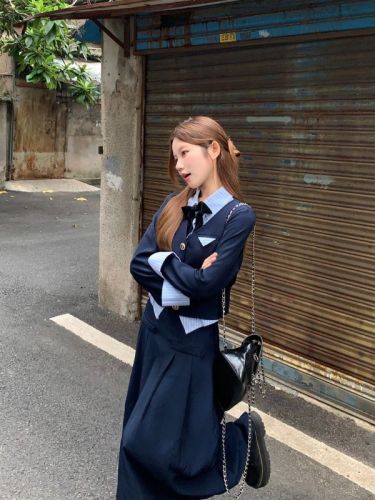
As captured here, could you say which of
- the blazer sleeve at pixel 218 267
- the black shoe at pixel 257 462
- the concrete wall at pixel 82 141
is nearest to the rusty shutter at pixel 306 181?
the black shoe at pixel 257 462

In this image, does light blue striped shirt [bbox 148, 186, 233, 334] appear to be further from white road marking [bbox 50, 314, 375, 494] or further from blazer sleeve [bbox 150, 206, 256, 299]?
white road marking [bbox 50, 314, 375, 494]

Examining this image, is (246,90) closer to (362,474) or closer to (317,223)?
(317,223)

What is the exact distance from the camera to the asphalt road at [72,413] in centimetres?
301

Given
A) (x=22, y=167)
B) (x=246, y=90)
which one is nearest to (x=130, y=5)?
(x=246, y=90)

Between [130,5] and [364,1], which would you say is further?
[130,5]

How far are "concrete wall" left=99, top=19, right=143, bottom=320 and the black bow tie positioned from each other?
2.98 metres

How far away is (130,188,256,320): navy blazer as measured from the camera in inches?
83.2

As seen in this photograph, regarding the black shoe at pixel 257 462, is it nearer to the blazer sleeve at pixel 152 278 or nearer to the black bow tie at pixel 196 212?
the blazer sleeve at pixel 152 278

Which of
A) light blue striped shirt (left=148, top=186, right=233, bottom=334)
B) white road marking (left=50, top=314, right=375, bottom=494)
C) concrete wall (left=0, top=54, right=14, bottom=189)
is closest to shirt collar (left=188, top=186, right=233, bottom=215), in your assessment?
Result: light blue striped shirt (left=148, top=186, right=233, bottom=334)

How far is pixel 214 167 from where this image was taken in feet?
7.37

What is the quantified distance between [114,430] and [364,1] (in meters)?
3.04

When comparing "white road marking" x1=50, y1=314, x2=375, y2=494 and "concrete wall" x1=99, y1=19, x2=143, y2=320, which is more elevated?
"concrete wall" x1=99, y1=19, x2=143, y2=320

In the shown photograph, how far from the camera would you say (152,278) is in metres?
2.24

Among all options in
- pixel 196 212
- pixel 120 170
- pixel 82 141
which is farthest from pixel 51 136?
pixel 196 212
